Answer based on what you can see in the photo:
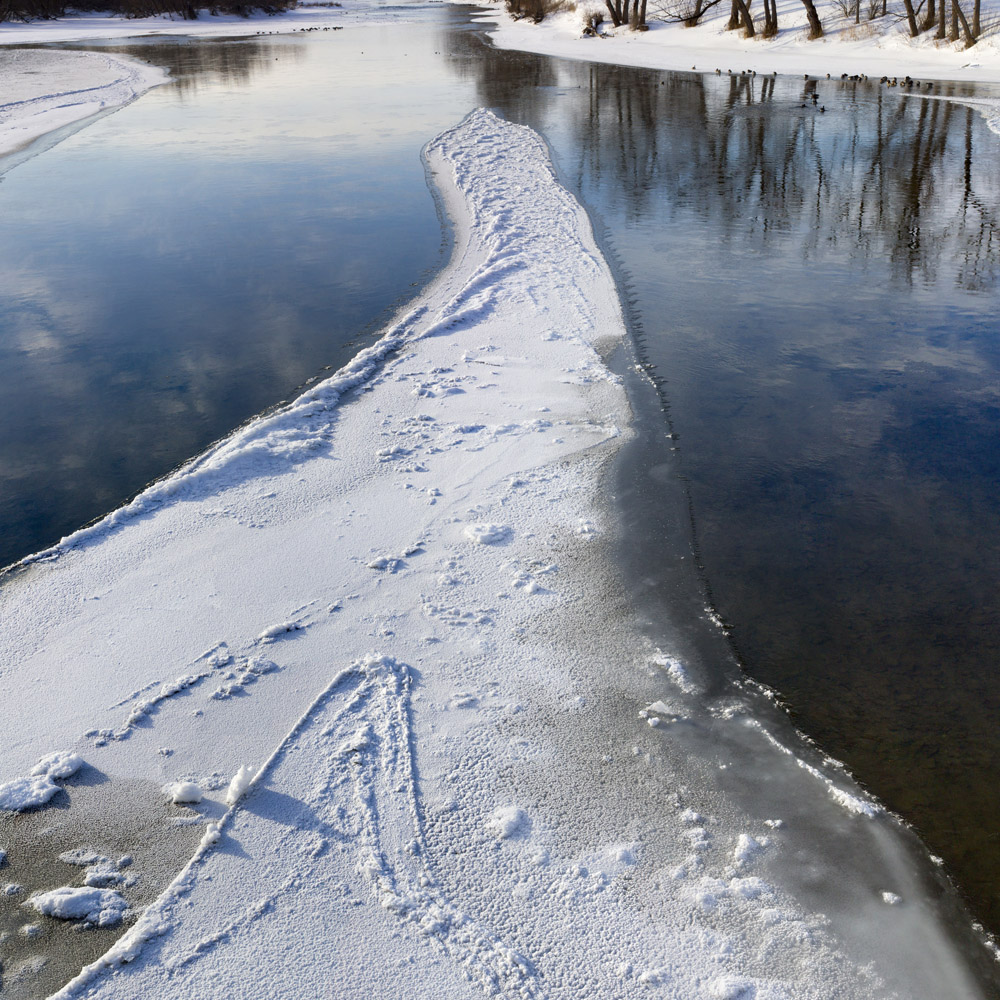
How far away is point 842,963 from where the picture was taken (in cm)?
281

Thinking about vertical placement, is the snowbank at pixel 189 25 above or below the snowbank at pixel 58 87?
above

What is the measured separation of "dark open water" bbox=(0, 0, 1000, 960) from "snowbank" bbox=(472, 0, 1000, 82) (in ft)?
25.8

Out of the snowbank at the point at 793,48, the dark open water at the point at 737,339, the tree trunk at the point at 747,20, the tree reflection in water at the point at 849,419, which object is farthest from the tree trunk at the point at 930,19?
the tree reflection in water at the point at 849,419

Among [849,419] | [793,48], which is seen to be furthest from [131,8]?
[849,419]

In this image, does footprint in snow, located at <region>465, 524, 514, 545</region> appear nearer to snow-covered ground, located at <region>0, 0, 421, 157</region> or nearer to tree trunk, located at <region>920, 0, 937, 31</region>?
snow-covered ground, located at <region>0, 0, 421, 157</region>

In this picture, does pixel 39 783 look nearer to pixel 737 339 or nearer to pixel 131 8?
pixel 737 339

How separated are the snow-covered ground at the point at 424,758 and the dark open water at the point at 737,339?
1.57 ft

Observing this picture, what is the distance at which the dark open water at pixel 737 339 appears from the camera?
13.4 feet

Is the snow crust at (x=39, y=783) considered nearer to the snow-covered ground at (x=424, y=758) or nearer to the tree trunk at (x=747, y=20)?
the snow-covered ground at (x=424, y=758)

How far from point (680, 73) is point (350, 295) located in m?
20.2

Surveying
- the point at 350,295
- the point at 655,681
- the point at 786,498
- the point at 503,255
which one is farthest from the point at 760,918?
the point at 503,255

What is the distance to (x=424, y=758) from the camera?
358cm

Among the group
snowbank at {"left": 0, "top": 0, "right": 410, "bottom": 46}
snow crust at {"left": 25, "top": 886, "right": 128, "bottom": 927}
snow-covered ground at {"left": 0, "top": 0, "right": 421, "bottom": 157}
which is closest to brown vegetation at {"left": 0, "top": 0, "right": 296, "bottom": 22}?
snowbank at {"left": 0, "top": 0, "right": 410, "bottom": 46}

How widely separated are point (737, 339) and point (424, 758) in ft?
16.6
